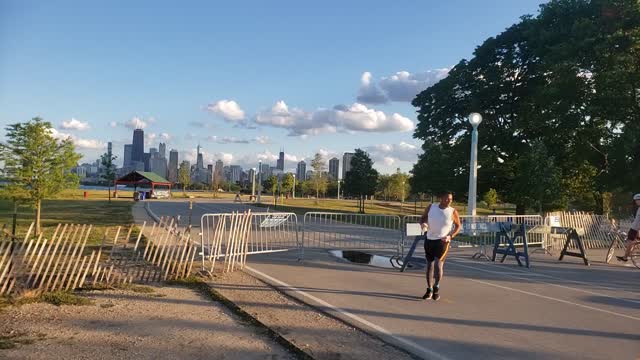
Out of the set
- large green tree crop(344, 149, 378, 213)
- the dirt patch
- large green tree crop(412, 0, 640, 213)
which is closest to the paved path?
the dirt patch

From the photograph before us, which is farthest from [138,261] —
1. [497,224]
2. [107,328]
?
[497,224]

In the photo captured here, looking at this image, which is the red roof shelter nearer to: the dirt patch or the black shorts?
the dirt patch

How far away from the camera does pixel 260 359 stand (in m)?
5.07

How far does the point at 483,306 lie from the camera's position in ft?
25.6

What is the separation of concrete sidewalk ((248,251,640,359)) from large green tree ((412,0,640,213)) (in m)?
17.4

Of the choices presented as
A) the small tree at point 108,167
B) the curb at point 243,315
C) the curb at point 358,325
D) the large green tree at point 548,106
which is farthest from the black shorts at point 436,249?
the small tree at point 108,167

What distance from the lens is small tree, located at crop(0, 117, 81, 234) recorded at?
1652cm

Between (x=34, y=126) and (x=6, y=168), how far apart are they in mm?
1627

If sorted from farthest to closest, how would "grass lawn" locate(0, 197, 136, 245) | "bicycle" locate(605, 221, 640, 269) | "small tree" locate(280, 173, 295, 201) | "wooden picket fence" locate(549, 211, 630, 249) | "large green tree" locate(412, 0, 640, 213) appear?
"small tree" locate(280, 173, 295, 201) < "large green tree" locate(412, 0, 640, 213) < "wooden picket fence" locate(549, 211, 630, 249) < "grass lawn" locate(0, 197, 136, 245) < "bicycle" locate(605, 221, 640, 269)

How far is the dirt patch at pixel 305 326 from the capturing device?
5.38m

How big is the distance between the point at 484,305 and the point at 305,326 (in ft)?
10.4

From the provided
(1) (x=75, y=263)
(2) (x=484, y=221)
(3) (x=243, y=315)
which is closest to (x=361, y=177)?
(2) (x=484, y=221)

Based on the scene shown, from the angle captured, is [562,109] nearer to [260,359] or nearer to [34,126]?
[34,126]

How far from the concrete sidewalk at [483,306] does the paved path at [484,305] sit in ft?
0.05
